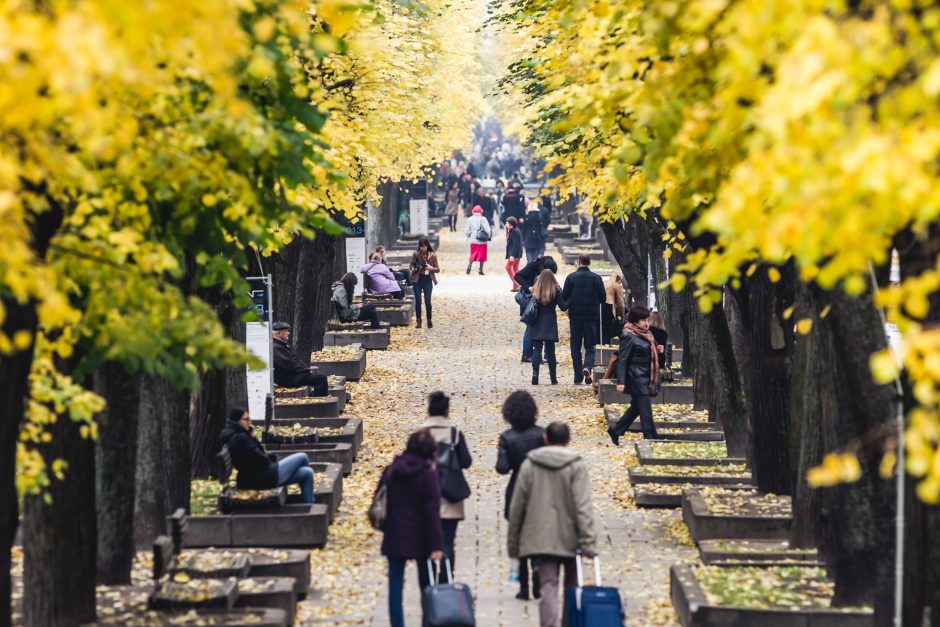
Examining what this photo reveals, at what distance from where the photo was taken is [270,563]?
43.0 ft

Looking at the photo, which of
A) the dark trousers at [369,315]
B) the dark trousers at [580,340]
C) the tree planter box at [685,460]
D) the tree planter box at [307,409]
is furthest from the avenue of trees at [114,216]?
the dark trousers at [369,315]

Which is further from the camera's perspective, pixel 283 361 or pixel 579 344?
pixel 579 344

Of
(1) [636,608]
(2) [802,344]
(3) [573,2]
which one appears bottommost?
(1) [636,608]

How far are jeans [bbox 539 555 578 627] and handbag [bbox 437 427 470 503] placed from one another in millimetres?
1186

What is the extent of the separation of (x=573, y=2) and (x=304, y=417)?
9.85 meters

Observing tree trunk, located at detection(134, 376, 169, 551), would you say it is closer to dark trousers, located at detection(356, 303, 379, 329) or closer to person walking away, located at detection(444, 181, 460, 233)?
dark trousers, located at detection(356, 303, 379, 329)

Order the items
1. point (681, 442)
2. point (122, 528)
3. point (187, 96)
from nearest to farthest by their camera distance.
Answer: point (187, 96) → point (122, 528) → point (681, 442)

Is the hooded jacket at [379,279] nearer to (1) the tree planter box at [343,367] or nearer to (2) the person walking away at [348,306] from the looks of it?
(2) the person walking away at [348,306]

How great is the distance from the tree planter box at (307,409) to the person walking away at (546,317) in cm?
442

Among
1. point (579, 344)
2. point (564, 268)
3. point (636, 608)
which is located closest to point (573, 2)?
point (636, 608)

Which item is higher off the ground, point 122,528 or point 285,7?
point 285,7

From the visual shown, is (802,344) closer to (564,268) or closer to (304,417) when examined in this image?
(304,417)

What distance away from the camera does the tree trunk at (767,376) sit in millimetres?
15461

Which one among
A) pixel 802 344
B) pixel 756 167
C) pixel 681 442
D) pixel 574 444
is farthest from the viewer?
pixel 574 444
